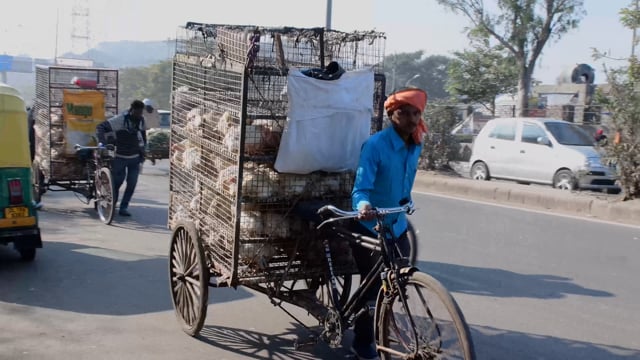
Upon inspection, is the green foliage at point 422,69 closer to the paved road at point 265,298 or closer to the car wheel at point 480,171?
the car wheel at point 480,171

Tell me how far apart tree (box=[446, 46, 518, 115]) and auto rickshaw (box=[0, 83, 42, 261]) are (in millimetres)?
22338

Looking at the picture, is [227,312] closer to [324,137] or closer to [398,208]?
[324,137]

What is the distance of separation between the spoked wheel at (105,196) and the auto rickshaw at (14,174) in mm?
Answer: 2911

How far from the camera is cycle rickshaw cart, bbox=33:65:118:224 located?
11.4 m

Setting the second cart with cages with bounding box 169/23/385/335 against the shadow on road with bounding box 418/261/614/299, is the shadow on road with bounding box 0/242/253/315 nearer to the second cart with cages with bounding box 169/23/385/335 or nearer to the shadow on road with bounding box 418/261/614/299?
the second cart with cages with bounding box 169/23/385/335

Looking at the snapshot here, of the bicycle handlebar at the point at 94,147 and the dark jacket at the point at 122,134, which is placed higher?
the dark jacket at the point at 122,134

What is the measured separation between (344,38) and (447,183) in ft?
34.0

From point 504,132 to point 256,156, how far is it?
1286cm

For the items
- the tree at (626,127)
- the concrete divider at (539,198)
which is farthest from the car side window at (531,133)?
the tree at (626,127)

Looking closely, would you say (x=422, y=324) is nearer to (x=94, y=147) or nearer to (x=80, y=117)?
(x=94, y=147)

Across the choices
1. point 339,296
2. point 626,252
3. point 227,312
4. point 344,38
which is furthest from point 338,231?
point 626,252

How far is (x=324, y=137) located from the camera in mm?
4812

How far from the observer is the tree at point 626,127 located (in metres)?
11.9

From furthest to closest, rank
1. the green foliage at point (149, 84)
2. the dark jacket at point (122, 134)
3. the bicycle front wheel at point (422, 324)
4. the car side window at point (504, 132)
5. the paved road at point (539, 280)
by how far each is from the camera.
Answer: the green foliage at point (149, 84) → the car side window at point (504, 132) → the dark jacket at point (122, 134) → the paved road at point (539, 280) → the bicycle front wheel at point (422, 324)
